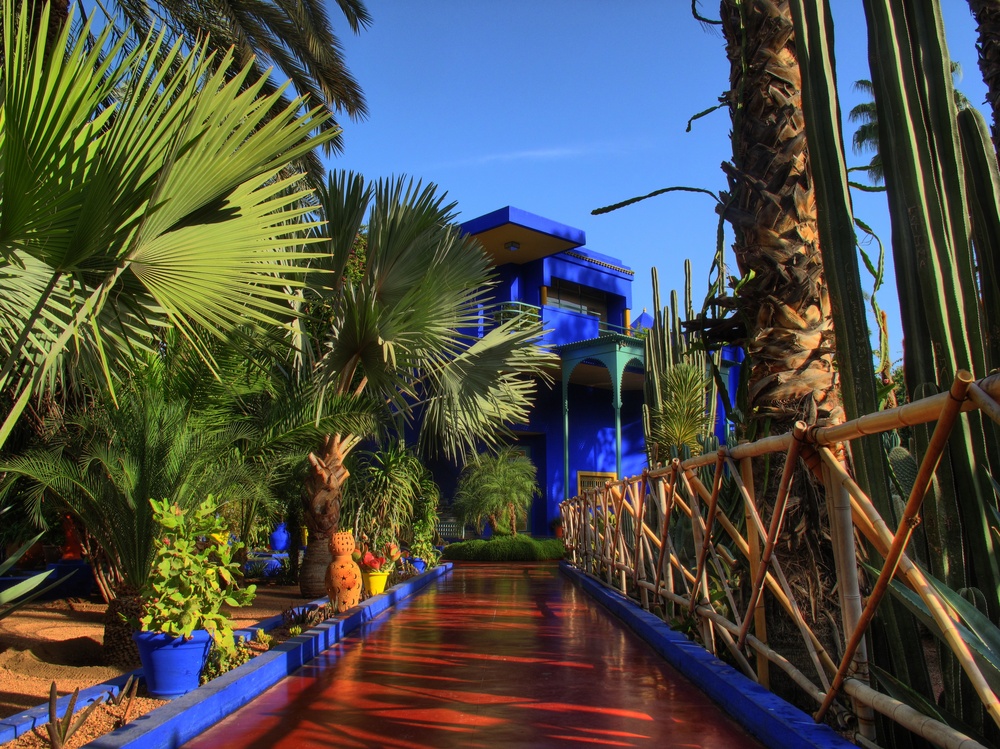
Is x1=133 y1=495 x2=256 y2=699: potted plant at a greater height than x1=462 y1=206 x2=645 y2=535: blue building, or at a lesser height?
lesser

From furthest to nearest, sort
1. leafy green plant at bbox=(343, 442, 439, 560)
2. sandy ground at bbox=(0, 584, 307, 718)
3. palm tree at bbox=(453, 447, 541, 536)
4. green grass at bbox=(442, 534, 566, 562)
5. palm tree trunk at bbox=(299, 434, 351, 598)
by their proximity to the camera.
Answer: palm tree at bbox=(453, 447, 541, 536)
green grass at bbox=(442, 534, 566, 562)
leafy green plant at bbox=(343, 442, 439, 560)
palm tree trunk at bbox=(299, 434, 351, 598)
sandy ground at bbox=(0, 584, 307, 718)

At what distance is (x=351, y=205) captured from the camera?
28.7 feet

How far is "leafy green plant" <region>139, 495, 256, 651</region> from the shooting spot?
447 centimetres

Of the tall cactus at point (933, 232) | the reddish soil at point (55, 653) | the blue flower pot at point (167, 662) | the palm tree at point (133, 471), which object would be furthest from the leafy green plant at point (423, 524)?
the tall cactus at point (933, 232)

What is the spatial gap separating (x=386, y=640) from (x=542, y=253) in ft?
57.0

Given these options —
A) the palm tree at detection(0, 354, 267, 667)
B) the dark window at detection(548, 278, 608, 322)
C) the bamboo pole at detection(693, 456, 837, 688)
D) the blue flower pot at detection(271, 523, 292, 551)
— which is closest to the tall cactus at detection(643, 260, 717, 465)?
the palm tree at detection(0, 354, 267, 667)

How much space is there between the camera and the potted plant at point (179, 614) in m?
4.36

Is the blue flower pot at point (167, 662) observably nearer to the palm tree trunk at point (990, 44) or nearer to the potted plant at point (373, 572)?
the potted plant at point (373, 572)

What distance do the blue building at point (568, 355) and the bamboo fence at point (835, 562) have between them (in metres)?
14.6

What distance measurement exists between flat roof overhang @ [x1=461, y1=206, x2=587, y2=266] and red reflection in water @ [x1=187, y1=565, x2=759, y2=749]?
48.1ft

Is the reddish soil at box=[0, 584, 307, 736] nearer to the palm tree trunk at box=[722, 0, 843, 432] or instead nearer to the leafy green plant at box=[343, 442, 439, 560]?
the leafy green plant at box=[343, 442, 439, 560]

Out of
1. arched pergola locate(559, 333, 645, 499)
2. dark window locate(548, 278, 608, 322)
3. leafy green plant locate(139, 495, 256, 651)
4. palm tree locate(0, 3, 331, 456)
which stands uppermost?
dark window locate(548, 278, 608, 322)

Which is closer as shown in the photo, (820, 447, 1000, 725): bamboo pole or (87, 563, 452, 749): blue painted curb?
(820, 447, 1000, 725): bamboo pole

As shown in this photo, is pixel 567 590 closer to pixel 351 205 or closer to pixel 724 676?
pixel 351 205
